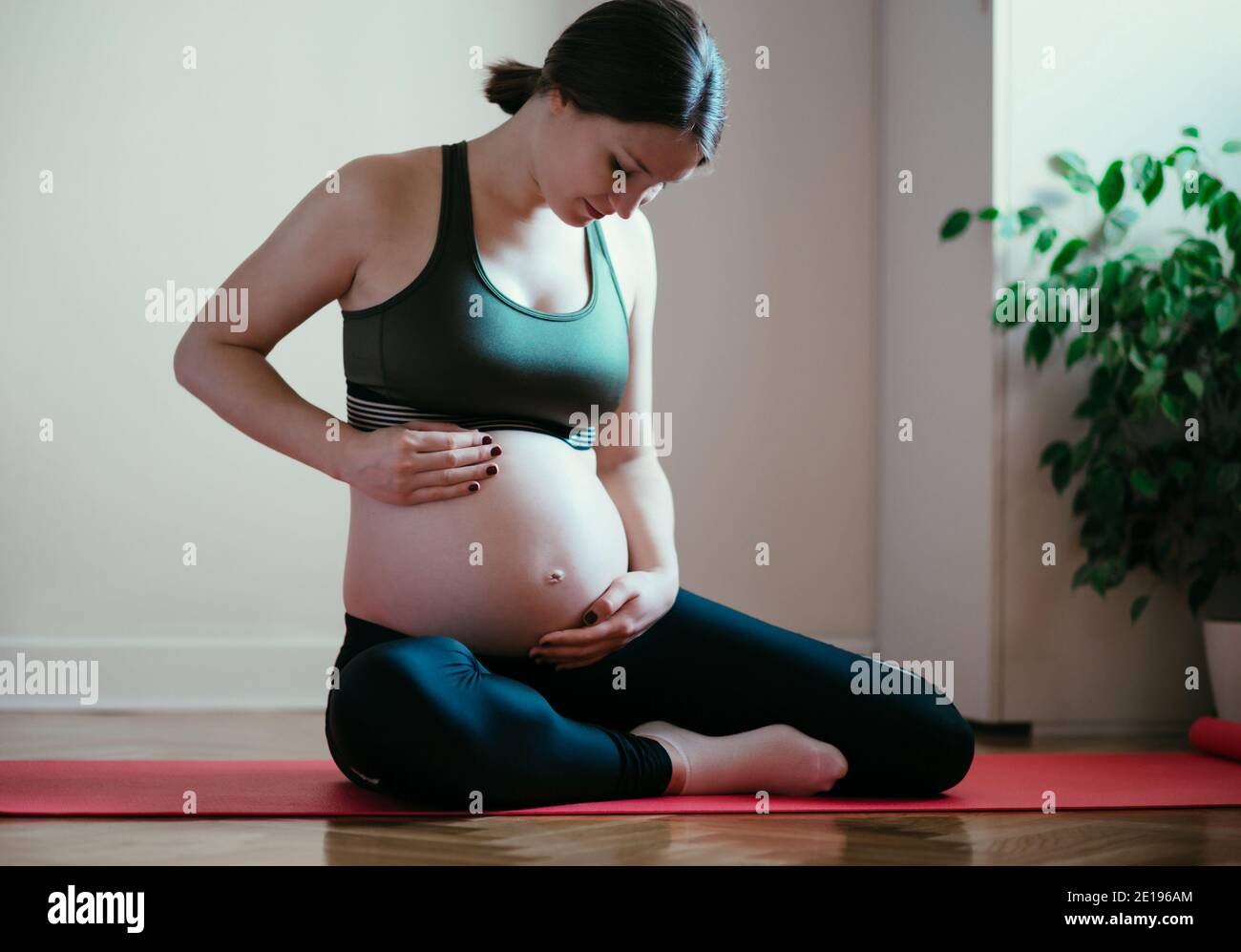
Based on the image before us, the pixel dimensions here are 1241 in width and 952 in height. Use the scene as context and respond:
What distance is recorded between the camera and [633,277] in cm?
181

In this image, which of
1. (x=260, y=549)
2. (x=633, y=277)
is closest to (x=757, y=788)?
(x=633, y=277)

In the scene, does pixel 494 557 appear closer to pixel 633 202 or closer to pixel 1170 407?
pixel 633 202

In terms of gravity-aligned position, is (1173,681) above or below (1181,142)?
below

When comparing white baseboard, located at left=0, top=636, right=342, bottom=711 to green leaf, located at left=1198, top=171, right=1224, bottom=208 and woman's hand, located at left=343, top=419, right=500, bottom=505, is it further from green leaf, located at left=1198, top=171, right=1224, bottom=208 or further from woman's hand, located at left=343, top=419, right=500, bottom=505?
green leaf, located at left=1198, top=171, right=1224, bottom=208

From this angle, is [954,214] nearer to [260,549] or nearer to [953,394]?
[953,394]

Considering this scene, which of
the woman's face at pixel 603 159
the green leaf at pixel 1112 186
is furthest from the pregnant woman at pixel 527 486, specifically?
the green leaf at pixel 1112 186

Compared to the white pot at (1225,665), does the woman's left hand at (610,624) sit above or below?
above

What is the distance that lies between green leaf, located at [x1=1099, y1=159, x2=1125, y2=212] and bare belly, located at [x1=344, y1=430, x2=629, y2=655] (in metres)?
1.43

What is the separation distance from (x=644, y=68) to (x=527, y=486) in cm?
49

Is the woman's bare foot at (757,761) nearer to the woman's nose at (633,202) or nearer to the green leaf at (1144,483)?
the woman's nose at (633,202)

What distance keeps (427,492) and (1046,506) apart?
58.3 inches

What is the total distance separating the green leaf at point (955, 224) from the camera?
2.58 metres

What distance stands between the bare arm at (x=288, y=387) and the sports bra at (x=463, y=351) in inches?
1.8

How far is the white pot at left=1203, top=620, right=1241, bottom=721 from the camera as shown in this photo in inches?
94.0
